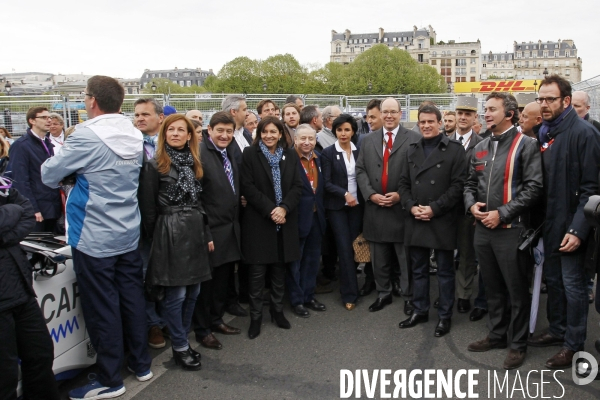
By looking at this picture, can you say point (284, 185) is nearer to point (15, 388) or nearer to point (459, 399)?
point (459, 399)

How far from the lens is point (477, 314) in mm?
5133

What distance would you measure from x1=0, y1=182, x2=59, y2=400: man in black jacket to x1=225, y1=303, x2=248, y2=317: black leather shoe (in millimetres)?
2338

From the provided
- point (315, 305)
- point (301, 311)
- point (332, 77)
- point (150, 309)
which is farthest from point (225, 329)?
A: point (332, 77)

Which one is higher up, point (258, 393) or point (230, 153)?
point (230, 153)

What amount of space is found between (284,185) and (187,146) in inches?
45.6

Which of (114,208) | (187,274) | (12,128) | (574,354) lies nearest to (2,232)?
(114,208)

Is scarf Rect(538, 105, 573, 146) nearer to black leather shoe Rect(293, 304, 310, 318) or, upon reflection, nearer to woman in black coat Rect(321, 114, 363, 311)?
woman in black coat Rect(321, 114, 363, 311)

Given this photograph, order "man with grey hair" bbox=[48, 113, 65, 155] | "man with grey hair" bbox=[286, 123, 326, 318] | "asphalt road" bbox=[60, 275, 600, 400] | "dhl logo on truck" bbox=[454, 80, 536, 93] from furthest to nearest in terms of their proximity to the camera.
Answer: "dhl logo on truck" bbox=[454, 80, 536, 93], "man with grey hair" bbox=[48, 113, 65, 155], "man with grey hair" bbox=[286, 123, 326, 318], "asphalt road" bbox=[60, 275, 600, 400]

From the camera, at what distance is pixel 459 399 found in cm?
357

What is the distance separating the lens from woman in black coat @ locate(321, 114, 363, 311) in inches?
215

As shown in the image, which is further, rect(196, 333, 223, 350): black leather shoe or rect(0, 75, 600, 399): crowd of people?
rect(196, 333, 223, 350): black leather shoe

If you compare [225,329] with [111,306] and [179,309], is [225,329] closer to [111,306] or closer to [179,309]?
[179,309]

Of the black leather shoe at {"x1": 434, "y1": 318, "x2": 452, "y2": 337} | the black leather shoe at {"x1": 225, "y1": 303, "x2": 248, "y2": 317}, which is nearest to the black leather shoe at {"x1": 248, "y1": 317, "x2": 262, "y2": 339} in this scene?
the black leather shoe at {"x1": 225, "y1": 303, "x2": 248, "y2": 317}

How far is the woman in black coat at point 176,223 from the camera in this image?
3877 millimetres
